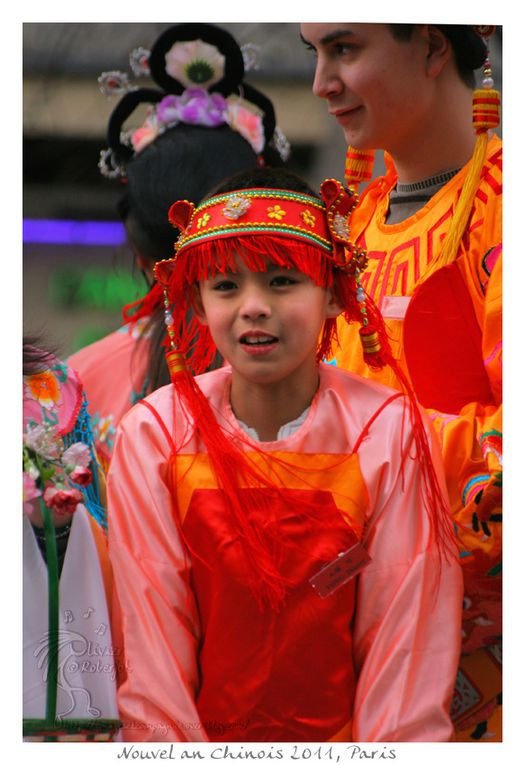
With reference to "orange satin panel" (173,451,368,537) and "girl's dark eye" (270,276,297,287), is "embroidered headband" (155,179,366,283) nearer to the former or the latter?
"girl's dark eye" (270,276,297,287)

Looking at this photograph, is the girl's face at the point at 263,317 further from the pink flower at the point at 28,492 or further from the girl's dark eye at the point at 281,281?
the pink flower at the point at 28,492

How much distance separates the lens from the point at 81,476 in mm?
2332

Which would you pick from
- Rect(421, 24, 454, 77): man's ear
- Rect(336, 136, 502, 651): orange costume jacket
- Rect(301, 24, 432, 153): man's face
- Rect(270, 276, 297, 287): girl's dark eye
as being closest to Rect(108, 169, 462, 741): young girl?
Rect(270, 276, 297, 287): girl's dark eye

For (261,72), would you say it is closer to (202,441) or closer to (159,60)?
(159,60)

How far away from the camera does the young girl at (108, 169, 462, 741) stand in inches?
81.2

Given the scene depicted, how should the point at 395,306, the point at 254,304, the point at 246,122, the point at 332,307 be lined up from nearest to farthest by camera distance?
the point at 254,304 → the point at 332,307 → the point at 395,306 → the point at 246,122

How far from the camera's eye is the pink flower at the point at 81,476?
232 cm

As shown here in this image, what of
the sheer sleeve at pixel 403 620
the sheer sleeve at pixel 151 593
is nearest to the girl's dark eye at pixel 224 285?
the sheer sleeve at pixel 151 593

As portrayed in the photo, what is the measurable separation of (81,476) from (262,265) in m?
0.60

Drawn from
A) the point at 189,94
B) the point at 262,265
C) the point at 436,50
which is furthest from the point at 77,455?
the point at 436,50

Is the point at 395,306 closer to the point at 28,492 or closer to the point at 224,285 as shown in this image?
the point at 224,285

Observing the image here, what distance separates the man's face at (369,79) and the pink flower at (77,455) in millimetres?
813

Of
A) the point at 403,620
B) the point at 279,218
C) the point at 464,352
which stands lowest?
the point at 403,620

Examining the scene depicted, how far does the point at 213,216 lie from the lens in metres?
2.09
